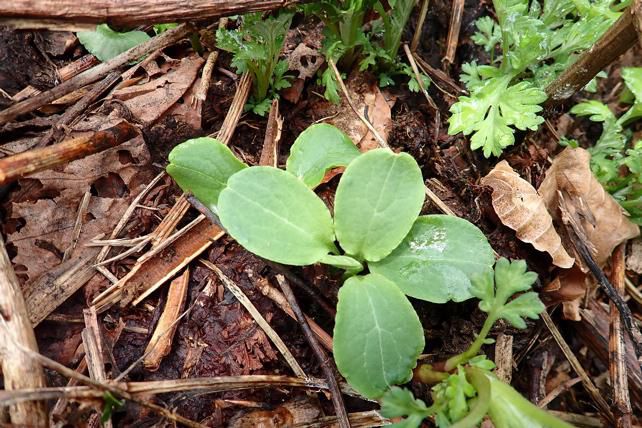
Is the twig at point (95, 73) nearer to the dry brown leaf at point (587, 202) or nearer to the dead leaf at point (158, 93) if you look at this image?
the dead leaf at point (158, 93)

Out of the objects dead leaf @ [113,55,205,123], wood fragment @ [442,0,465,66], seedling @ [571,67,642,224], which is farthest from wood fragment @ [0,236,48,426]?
seedling @ [571,67,642,224]

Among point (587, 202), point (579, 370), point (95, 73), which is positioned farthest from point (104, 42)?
point (579, 370)

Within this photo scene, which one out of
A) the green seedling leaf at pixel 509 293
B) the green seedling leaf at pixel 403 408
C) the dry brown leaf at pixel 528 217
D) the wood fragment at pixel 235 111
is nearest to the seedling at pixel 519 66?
the dry brown leaf at pixel 528 217

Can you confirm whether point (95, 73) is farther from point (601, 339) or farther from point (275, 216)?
point (601, 339)

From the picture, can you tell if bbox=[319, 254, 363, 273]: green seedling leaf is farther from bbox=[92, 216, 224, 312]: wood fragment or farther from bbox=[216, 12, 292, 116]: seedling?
bbox=[216, 12, 292, 116]: seedling

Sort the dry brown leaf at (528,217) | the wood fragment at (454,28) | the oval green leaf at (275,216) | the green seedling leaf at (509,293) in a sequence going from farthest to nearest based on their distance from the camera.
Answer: the wood fragment at (454,28)
the dry brown leaf at (528,217)
the oval green leaf at (275,216)
the green seedling leaf at (509,293)

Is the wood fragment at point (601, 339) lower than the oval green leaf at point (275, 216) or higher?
lower
